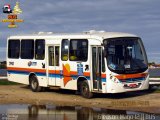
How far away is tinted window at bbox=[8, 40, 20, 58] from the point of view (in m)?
30.3

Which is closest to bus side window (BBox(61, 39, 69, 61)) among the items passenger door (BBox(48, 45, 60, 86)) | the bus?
the bus

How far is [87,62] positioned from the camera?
2458 centimetres

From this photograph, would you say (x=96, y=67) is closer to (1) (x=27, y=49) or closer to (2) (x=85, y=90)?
(2) (x=85, y=90)

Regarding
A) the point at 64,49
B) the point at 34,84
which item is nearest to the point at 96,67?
the point at 64,49

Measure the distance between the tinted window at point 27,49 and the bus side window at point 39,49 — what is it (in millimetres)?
386

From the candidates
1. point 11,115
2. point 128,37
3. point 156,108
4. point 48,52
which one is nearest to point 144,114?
point 156,108

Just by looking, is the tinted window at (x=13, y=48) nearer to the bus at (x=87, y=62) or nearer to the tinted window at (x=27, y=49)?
the tinted window at (x=27, y=49)

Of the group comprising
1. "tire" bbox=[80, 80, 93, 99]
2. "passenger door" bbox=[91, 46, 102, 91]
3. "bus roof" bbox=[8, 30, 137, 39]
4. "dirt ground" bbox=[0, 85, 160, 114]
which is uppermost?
"bus roof" bbox=[8, 30, 137, 39]

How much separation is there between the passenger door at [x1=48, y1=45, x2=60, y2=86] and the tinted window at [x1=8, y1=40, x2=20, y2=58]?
3286 mm

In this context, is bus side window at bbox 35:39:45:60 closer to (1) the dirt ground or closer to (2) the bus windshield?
(1) the dirt ground

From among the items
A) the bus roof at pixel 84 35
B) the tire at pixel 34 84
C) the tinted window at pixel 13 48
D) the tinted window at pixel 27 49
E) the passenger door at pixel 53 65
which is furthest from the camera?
the tinted window at pixel 13 48

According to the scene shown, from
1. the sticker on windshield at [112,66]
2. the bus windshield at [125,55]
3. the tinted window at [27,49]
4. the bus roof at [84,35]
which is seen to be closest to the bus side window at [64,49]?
the bus roof at [84,35]

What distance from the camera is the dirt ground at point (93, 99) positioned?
70.0 ft

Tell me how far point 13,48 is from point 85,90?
24.2 ft
